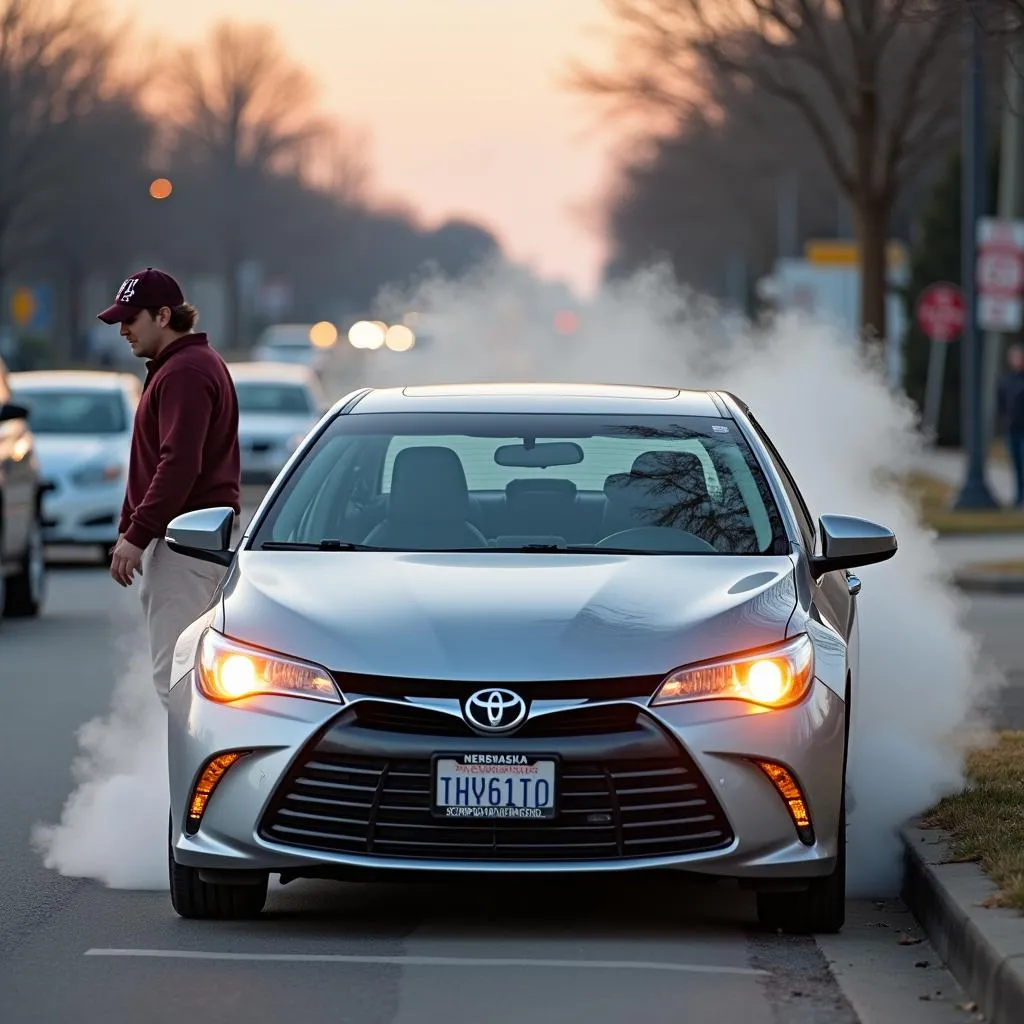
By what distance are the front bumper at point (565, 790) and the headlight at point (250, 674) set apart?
0.04 metres

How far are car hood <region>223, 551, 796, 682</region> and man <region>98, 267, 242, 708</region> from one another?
1280mm

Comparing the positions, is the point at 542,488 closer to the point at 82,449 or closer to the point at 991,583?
the point at 991,583

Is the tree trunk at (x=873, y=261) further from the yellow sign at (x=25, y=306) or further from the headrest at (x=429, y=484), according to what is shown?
the yellow sign at (x=25, y=306)

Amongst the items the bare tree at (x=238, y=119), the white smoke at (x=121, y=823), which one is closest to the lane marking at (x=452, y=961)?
the white smoke at (x=121, y=823)

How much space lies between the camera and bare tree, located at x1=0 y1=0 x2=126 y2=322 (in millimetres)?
69188

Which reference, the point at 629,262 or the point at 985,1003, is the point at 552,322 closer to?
the point at 985,1003

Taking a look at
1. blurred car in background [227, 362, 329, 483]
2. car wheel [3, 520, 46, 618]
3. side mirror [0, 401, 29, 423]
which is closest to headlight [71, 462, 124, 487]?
car wheel [3, 520, 46, 618]

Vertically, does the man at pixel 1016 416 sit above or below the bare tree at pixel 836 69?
below

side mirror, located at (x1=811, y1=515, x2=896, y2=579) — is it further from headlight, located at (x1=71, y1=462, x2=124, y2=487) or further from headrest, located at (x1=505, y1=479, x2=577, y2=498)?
headlight, located at (x1=71, y1=462, x2=124, y2=487)

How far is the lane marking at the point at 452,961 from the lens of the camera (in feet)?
21.8

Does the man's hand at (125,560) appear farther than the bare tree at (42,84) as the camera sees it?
No

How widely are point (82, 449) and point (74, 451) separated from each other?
0.07m

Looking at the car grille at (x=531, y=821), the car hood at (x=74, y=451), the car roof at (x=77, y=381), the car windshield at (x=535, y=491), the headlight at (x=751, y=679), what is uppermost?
the car windshield at (x=535, y=491)

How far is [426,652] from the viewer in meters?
6.68
